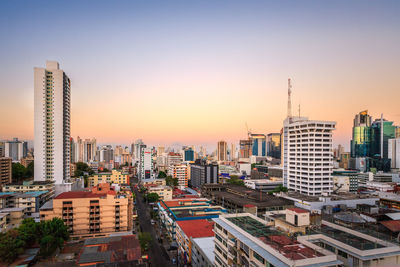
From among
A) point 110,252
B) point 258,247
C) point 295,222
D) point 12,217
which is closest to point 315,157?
point 295,222

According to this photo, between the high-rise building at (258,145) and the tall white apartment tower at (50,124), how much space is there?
12264 cm

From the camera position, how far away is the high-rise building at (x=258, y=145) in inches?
5842

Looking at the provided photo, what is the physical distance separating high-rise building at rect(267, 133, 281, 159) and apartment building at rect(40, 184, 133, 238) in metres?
118

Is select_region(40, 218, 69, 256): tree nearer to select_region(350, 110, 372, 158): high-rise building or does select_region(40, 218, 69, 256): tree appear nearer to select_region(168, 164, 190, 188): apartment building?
select_region(168, 164, 190, 188): apartment building

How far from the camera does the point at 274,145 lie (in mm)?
137250

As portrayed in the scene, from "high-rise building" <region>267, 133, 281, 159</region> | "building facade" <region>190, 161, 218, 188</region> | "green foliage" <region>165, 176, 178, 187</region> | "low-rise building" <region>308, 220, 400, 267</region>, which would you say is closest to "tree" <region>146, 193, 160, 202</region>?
"green foliage" <region>165, 176, 178, 187</region>

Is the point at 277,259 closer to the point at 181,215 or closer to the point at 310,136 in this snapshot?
the point at 181,215

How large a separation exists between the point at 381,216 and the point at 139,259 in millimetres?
21616

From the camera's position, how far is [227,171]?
256 ft

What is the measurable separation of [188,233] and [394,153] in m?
74.3

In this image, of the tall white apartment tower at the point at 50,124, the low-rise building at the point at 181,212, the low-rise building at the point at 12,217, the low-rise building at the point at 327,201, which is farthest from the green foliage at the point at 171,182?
the low-rise building at the point at 12,217

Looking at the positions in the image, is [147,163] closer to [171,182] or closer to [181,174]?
[181,174]

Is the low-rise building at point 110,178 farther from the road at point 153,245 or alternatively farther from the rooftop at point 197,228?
the rooftop at point 197,228

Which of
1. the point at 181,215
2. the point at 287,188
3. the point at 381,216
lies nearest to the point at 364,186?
the point at 287,188
